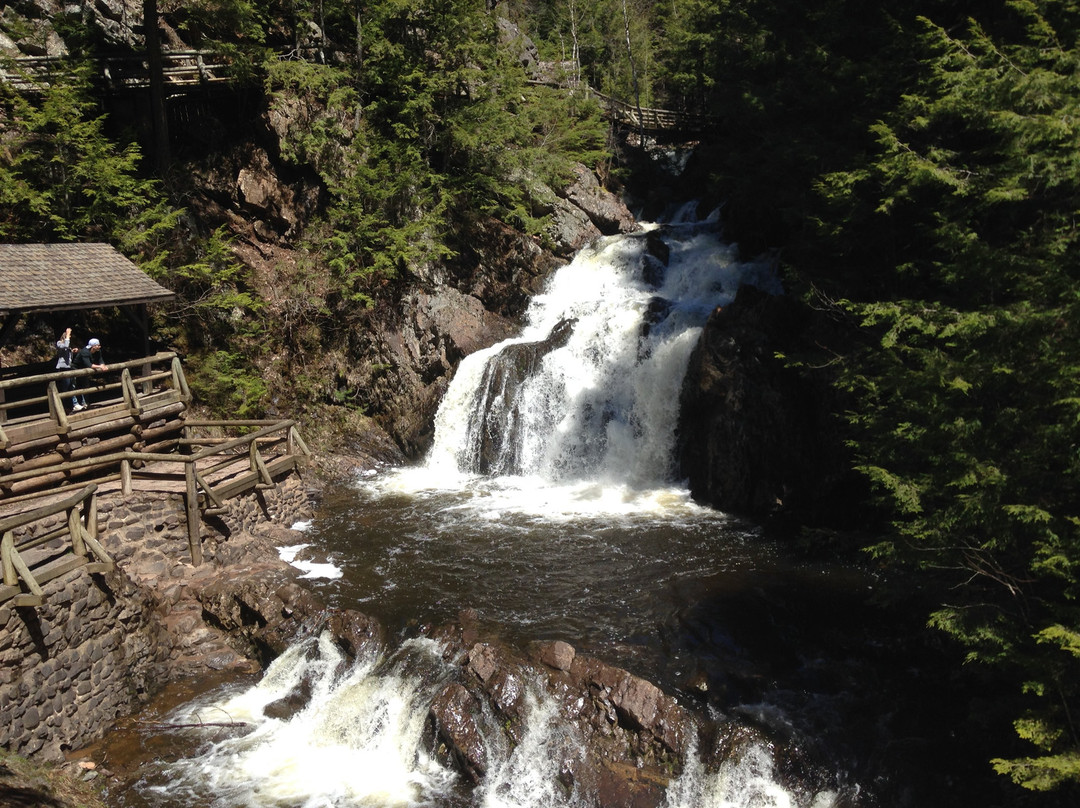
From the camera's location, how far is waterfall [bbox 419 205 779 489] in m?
17.3

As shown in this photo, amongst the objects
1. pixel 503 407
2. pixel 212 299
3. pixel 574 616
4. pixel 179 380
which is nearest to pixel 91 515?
pixel 179 380

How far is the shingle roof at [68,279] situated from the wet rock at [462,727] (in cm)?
924

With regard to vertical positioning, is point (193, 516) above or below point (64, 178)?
below

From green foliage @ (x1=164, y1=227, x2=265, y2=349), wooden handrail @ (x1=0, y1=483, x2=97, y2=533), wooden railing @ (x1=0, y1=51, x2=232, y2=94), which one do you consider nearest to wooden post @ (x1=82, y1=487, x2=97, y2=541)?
wooden handrail @ (x1=0, y1=483, x2=97, y2=533)

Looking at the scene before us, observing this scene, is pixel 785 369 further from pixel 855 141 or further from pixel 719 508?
pixel 855 141

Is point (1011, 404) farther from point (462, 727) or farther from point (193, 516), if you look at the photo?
point (193, 516)

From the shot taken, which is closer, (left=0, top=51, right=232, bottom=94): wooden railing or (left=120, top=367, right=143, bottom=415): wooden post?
(left=120, top=367, right=143, bottom=415): wooden post

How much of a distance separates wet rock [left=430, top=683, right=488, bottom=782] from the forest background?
5.55 meters

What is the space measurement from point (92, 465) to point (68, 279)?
11.6ft

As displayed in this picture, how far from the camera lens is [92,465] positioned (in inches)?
460

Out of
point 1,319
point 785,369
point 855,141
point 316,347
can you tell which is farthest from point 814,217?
point 1,319

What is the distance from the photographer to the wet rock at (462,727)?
8500mm

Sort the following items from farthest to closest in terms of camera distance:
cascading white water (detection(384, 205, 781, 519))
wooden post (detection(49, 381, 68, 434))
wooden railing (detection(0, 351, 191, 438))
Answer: cascading white water (detection(384, 205, 781, 519)), wooden post (detection(49, 381, 68, 434)), wooden railing (detection(0, 351, 191, 438))

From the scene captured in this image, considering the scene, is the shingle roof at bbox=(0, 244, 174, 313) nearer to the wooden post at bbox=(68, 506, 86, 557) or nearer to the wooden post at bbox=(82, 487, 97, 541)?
the wooden post at bbox=(82, 487, 97, 541)
